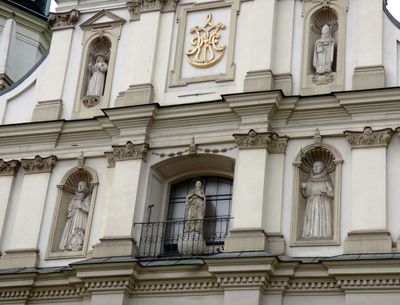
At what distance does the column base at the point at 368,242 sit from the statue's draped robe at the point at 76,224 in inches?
210

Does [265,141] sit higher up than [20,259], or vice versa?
[265,141]

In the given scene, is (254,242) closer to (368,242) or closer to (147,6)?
(368,242)

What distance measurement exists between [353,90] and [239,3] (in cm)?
348

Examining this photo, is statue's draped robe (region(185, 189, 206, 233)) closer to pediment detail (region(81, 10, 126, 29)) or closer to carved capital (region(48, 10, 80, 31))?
pediment detail (region(81, 10, 126, 29))

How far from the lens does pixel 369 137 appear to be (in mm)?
16922

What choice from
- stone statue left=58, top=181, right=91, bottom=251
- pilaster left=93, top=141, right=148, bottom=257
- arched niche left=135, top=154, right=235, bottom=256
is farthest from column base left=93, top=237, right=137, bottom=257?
stone statue left=58, top=181, right=91, bottom=251

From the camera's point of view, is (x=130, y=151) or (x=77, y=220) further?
(x=77, y=220)

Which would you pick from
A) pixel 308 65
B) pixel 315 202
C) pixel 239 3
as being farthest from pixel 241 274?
pixel 239 3

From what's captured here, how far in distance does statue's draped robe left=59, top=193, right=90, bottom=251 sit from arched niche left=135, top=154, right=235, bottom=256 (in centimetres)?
131

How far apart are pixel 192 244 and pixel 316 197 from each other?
244cm

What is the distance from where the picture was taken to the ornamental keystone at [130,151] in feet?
60.0

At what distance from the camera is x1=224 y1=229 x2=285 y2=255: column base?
16.5m

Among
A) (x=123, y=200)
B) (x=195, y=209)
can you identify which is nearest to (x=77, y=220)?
(x=123, y=200)

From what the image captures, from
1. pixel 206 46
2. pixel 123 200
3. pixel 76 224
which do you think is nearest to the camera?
pixel 123 200
